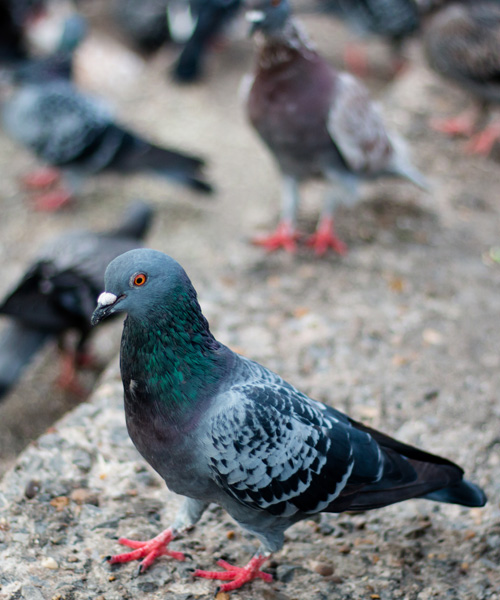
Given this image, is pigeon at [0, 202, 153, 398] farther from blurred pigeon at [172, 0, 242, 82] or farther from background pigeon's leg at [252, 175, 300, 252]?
blurred pigeon at [172, 0, 242, 82]

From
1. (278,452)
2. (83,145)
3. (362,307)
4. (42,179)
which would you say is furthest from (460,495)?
(42,179)

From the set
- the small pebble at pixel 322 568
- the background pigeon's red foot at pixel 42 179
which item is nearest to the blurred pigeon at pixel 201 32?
the background pigeon's red foot at pixel 42 179

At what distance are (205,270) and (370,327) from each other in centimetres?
142

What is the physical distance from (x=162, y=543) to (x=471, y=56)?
599cm

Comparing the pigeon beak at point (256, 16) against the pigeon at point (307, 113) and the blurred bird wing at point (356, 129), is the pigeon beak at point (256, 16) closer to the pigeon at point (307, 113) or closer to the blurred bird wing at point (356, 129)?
the pigeon at point (307, 113)

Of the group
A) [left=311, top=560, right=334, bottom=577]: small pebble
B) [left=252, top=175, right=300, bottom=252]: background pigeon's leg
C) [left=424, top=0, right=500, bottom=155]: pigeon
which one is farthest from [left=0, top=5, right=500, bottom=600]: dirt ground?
[left=424, top=0, right=500, bottom=155]: pigeon

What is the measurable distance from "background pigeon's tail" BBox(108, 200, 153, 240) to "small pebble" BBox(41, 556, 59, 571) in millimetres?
2735

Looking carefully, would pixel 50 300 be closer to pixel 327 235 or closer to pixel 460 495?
pixel 327 235

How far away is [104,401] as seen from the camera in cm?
390

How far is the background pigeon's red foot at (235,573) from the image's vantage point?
9.55 feet

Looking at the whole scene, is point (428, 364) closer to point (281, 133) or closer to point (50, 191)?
point (281, 133)

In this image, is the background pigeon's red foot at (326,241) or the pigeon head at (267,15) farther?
the background pigeon's red foot at (326,241)

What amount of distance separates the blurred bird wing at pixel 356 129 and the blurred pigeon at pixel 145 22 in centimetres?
603

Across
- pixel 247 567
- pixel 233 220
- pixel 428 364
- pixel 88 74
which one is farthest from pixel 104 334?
pixel 88 74
